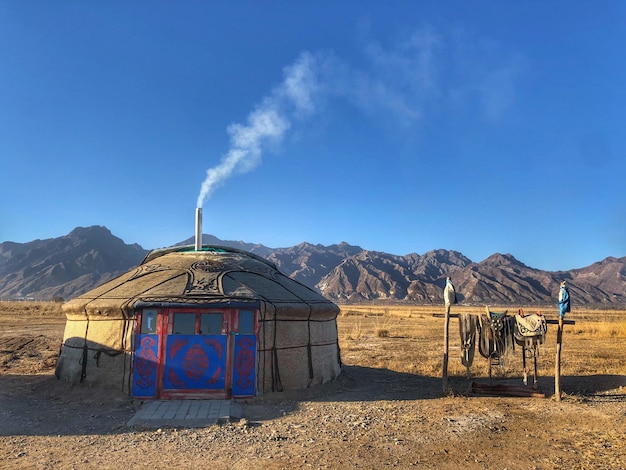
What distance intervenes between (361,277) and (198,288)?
129873 mm

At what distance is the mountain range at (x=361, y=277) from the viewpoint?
116 meters

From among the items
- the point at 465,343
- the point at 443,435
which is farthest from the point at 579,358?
the point at 443,435

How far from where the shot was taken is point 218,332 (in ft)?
28.7

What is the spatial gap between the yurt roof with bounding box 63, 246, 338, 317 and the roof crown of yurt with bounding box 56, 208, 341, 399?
3 centimetres

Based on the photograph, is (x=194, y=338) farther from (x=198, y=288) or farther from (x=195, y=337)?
(x=198, y=288)

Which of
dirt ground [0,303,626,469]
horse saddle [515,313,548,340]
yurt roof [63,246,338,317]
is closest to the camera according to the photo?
dirt ground [0,303,626,469]

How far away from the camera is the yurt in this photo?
8602 millimetres

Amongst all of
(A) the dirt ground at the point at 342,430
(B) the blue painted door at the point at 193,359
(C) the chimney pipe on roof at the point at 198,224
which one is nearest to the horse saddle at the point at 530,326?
(A) the dirt ground at the point at 342,430

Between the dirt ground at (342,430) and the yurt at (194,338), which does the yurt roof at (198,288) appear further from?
the dirt ground at (342,430)

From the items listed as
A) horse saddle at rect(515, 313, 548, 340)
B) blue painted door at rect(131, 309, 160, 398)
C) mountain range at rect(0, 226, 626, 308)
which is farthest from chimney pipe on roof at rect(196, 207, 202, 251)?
mountain range at rect(0, 226, 626, 308)

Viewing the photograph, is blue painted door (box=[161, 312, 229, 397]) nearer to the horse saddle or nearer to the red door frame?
the red door frame

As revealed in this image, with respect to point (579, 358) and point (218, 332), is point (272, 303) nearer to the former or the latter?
point (218, 332)

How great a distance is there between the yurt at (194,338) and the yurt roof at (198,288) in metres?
0.03

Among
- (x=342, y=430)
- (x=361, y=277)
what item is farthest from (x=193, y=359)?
(x=361, y=277)
